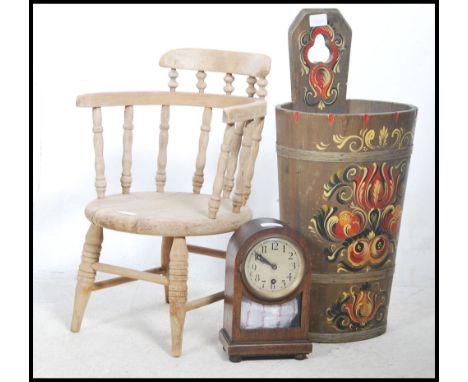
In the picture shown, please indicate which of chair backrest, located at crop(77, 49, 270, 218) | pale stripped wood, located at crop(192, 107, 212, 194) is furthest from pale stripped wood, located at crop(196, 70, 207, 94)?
pale stripped wood, located at crop(192, 107, 212, 194)

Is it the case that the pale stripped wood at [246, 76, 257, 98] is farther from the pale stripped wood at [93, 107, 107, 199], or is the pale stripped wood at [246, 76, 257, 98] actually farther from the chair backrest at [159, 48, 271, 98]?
the pale stripped wood at [93, 107, 107, 199]

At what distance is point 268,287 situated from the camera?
3.55m

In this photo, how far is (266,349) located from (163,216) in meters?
0.64

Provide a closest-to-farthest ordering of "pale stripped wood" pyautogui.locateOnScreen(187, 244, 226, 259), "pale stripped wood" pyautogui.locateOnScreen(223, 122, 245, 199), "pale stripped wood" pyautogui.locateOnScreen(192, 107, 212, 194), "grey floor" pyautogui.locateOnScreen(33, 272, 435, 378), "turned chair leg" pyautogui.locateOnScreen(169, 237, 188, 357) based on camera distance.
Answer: "grey floor" pyautogui.locateOnScreen(33, 272, 435, 378) → "turned chair leg" pyautogui.locateOnScreen(169, 237, 188, 357) → "pale stripped wood" pyautogui.locateOnScreen(223, 122, 245, 199) → "pale stripped wood" pyautogui.locateOnScreen(187, 244, 226, 259) → "pale stripped wood" pyautogui.locateOnScreen(192, 107, 212, 194)

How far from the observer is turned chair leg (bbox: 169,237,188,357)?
3.59 m

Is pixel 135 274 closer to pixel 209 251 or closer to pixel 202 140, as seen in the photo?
pixel 209 251

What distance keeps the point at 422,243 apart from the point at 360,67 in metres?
0.94

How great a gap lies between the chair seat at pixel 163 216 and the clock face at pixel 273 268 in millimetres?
186

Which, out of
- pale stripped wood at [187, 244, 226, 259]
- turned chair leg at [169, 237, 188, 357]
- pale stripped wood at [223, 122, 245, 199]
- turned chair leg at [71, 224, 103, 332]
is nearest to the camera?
turned chair leg at [169, 237, 188, 357]

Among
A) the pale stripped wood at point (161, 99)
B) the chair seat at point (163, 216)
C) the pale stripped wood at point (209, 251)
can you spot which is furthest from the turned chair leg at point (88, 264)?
the pale stripped wood at point (161, 99)

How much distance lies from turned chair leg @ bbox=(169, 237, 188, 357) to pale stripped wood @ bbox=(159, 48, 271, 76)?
857 millimetres

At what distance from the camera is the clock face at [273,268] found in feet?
11.6

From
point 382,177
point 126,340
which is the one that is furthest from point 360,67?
point 126,340

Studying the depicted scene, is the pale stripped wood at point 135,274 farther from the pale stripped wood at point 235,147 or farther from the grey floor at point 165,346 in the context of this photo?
the pale stripped wood at point 235,147
